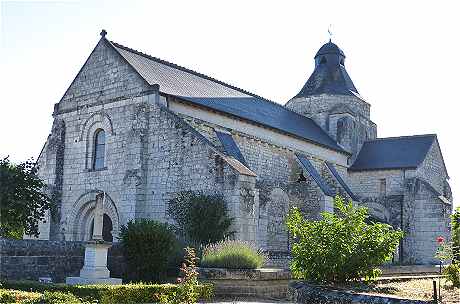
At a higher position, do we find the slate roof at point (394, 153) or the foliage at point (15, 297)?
the slate roof at point (394, 153)

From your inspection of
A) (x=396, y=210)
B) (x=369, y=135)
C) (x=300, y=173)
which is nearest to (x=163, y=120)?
(x=300, y=173)

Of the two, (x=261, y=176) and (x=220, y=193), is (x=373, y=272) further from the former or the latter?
(x=261, y=176)

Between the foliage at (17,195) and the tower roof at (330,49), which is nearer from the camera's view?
the foliage at (17,195)

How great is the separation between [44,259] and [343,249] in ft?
30.6

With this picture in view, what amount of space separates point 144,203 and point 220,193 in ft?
11.4

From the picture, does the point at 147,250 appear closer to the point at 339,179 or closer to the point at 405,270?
the point at 405,270

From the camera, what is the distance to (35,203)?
19.5 meters

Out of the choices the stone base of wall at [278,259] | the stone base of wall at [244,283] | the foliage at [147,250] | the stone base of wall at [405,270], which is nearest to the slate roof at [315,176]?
the stone base of wall at [405,270]

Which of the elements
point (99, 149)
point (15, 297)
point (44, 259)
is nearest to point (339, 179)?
point (99, 149)

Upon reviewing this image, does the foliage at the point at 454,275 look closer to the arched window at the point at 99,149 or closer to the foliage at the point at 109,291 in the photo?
the foliage at the point at 109,291

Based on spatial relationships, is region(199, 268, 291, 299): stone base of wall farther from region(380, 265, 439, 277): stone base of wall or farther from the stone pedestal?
region(380, 265, 439, 277): stone base of wall

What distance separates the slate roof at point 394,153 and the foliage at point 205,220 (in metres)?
16.1

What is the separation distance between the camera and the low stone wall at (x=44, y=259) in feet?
43.2

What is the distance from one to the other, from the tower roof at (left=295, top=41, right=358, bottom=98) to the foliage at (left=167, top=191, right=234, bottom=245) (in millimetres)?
19198
